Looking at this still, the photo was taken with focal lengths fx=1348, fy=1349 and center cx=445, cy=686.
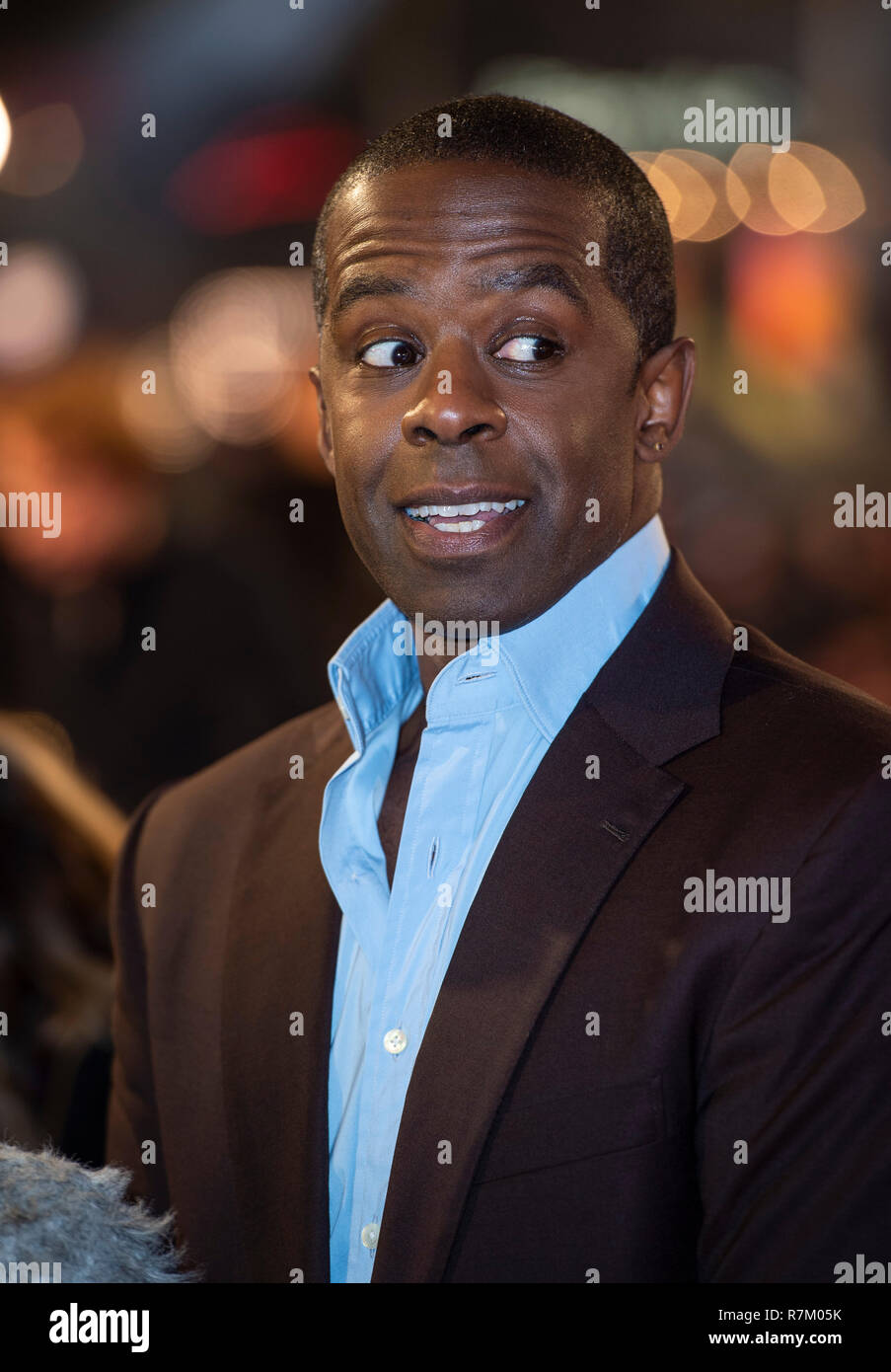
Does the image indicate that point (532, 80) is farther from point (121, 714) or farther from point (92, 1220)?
point (92, 1220)

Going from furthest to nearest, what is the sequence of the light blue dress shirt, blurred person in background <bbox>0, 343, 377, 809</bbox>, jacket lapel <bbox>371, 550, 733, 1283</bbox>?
blurred person in background <bbox>0, 343, 377, 809</bbox> → the light blue dress shirt → jacket lapel <bbox>371, 550, 733, 1283</bbox>

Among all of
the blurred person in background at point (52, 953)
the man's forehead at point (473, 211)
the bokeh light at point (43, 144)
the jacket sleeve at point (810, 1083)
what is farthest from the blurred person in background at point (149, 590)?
the jacket sleeve at point (810, 1083)

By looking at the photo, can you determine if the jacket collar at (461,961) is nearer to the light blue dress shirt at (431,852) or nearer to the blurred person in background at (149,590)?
the light blue dress shirt at (431,852)

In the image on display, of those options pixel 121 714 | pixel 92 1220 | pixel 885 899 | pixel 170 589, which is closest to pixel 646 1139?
pixel 885 899

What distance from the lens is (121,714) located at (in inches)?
143

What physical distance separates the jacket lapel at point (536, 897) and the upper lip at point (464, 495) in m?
0.19

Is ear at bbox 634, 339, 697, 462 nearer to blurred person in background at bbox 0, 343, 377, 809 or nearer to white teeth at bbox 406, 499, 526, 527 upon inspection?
white teeth at bbox 406, 499, 526, 527

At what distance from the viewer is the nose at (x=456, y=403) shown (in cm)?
127

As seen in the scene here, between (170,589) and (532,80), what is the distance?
1717mm

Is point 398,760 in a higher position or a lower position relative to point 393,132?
lower

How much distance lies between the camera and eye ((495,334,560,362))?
131 cm

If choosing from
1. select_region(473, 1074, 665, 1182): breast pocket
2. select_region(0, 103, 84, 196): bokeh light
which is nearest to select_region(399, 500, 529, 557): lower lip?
select_region(473, 1074, 665, 1182): breast pocket

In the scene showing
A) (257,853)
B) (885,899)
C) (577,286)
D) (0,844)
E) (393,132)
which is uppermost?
(393,132)

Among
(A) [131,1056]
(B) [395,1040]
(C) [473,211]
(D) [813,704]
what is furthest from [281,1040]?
(C) [473,211]
